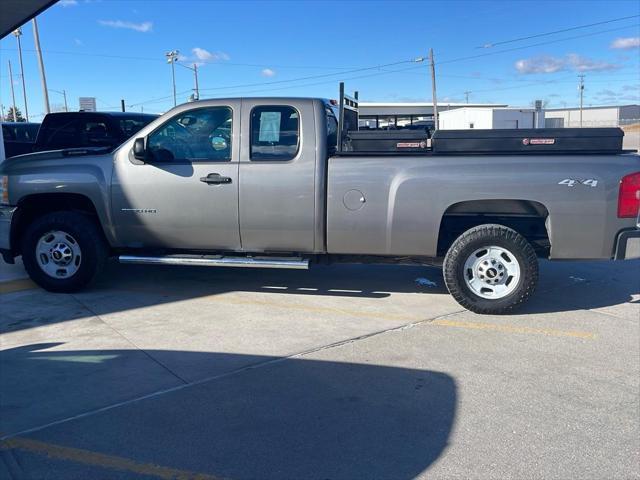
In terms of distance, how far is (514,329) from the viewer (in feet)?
17.7

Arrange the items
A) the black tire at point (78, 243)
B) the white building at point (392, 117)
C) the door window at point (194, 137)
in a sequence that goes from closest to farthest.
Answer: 1. the door window at point (194, 137)
2. the black tire at point (78, 243)
3. the white building at point (392, 117)

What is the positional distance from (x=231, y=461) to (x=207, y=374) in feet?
4.00

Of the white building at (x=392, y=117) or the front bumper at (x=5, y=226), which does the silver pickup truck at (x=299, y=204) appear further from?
the white building at (x=392, y=117)

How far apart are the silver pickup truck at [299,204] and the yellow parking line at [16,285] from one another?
0.35m

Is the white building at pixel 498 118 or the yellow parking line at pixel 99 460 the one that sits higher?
the white building at pixel 498 118

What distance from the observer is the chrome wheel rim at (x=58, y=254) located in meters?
6.35

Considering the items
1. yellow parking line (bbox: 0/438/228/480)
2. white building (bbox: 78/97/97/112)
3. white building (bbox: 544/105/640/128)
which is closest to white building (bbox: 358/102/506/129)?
yellow parking line (bbox: 0/438/228/480)

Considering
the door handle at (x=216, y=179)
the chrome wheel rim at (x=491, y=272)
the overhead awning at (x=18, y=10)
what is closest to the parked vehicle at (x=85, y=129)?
the overhead awning at (x=18, y=10)

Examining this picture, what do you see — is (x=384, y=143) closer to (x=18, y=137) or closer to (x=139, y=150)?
(x=139, y=150)

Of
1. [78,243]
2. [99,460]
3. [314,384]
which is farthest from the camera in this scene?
[78,243]

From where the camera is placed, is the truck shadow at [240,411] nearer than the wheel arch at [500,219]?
Yes

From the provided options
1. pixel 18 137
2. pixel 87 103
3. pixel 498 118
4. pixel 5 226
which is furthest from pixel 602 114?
pixel 5 226

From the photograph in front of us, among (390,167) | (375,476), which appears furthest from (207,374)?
(390,167)

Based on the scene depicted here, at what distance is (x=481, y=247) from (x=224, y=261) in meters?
2.62
